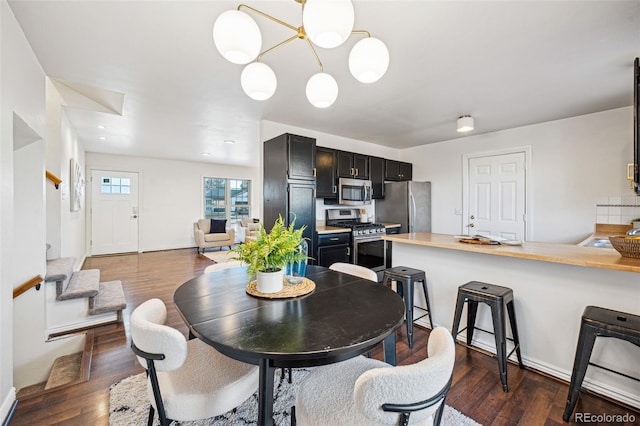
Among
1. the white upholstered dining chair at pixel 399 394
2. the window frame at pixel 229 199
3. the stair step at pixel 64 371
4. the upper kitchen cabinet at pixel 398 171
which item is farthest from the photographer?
the window frame at pixel 229 199

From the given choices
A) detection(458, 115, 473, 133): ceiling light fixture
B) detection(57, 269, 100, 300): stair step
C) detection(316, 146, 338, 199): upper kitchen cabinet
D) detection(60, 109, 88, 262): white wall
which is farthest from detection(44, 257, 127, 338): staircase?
detection(458, 115, 473, 133): ceiling light fixture

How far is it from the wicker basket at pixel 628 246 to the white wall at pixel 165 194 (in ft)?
19.0

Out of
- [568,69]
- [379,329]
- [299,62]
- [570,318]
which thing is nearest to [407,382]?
[379,329]

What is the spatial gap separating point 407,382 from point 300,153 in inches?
122

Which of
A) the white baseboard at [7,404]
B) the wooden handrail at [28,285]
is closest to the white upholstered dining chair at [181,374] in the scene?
the white baseboard at [7,404]

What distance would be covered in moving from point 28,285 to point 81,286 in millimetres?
1032

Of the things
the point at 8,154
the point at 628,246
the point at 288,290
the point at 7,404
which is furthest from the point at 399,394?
the point at 8,154

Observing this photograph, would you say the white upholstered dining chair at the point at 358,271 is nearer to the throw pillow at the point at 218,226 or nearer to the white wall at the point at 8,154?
the white wall at the point at 8,154

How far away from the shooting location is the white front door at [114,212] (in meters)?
6.34

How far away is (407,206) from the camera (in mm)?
4660

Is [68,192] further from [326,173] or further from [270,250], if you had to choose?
[270,250]

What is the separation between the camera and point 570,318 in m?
1.86

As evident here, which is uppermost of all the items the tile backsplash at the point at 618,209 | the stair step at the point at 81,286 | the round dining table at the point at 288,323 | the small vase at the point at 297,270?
the tile backsplash at the point at 618,209

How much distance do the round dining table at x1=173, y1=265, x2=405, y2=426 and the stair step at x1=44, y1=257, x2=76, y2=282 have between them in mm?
2080
